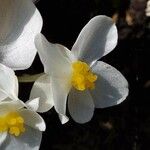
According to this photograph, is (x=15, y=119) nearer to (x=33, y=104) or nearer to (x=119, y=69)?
(x=33, y=104)

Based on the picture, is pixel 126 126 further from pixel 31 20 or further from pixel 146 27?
pixel 31 20

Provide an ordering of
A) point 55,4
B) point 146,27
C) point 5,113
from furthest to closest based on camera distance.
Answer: point 146,27 < point 55,4 < point 5,113

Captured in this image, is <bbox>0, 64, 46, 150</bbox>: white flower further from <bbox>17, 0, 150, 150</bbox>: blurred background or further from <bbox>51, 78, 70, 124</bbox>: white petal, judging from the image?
<bbox>17, 0, 150, 150</bbox>: blurred background

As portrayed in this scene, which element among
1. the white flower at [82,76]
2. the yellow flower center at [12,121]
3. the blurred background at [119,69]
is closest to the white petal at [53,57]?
the white flower at [82,76]

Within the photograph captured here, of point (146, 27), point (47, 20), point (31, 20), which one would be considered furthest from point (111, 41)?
point (146, 27)

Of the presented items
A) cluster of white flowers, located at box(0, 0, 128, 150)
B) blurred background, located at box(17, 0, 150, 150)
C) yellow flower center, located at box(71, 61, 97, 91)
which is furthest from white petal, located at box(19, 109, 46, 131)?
blurred background, located at box(17, 0, 150, 150)

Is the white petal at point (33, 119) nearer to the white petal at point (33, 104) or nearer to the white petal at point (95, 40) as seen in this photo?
the white petal at point (33, 104)
